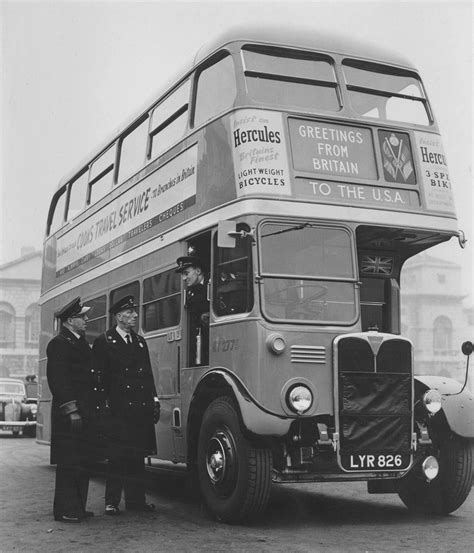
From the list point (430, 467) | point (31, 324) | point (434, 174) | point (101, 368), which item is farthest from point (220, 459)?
point (31, 324)

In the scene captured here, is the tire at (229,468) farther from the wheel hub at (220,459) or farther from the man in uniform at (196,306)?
the man in uniform at (196,306)

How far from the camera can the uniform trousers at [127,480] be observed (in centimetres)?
835

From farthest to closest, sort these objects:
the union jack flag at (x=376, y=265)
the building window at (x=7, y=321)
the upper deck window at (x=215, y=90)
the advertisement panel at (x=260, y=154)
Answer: the building window at (x=7, y=321), the union jack flag at (x=376, y=265), the upper deck window at (x=215, y=90), the advertisement panel at (x=260, y=154)

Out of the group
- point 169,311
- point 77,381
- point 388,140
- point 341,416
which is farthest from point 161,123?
point 341,416

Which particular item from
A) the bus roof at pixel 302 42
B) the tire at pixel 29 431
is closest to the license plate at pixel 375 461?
the bus roof at pixel 302 42

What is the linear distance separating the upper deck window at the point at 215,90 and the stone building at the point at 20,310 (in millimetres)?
47309

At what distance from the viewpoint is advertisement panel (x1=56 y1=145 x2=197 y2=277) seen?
31.7 ft

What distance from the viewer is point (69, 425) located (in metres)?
7.88

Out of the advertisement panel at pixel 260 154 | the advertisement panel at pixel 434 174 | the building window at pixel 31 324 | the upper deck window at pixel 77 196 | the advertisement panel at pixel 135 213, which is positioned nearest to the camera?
the advertisement panel at pixel 260 154

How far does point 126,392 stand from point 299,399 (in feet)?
5.69

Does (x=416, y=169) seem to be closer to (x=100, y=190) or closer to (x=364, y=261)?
(x=364, y=261)

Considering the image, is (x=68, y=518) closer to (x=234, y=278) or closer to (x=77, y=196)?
(x=234, y=278)

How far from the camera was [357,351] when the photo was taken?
8.09 m

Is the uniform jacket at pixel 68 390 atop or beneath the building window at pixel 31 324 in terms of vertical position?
beneath
